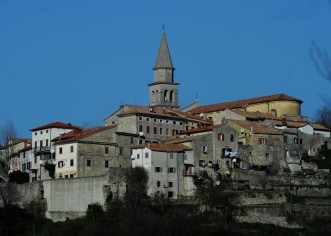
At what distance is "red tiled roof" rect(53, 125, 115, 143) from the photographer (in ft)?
306

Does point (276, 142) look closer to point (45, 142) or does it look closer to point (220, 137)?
point (220, 137)

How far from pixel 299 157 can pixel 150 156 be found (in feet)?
45.3

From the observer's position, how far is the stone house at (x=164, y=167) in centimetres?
8638

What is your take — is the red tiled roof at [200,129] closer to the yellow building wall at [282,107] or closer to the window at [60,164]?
the window at [60,164]

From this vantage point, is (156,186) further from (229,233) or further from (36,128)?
(36,128)

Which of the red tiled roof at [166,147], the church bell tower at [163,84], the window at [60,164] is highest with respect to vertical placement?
the church bell tower at [163,84]

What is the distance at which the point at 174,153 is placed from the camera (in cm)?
8831

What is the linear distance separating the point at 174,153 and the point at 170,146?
1.32 meters

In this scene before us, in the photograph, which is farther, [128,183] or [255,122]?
[255,122]

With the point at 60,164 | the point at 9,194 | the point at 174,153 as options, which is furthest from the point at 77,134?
the point at 174,153

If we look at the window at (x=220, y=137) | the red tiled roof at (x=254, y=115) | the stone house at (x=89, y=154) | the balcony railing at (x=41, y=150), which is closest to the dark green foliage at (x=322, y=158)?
the red tiled roof at (x=254, y=115)

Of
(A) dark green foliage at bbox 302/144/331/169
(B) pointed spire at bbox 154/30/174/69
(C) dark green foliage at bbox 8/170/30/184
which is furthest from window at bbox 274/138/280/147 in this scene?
(B) pointed spire at bbox 154/30/174/69

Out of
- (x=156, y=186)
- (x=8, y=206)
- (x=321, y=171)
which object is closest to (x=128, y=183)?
(x=156, y=186)

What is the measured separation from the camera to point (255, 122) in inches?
3996
